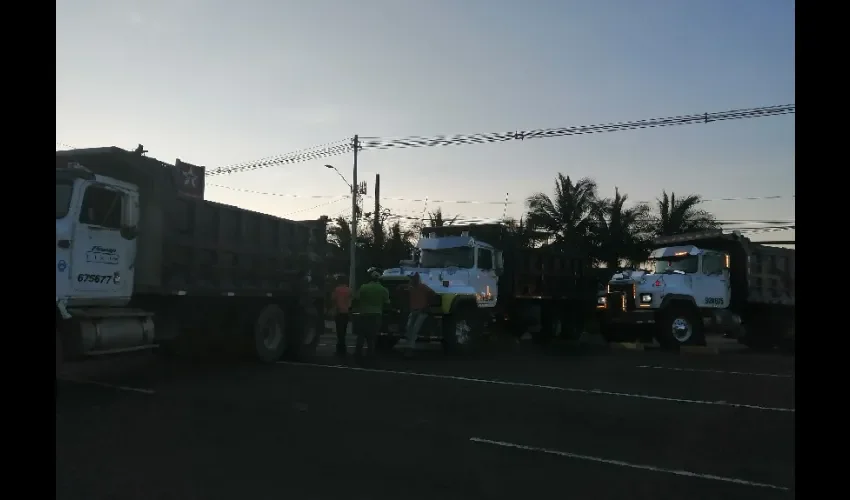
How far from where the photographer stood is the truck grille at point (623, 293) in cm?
1719

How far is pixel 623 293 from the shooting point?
684 inches

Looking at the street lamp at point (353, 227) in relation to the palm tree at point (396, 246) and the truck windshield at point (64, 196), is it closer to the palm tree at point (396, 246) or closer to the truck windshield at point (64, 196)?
the palm tree at point (396, 246)

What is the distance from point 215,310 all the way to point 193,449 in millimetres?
5710

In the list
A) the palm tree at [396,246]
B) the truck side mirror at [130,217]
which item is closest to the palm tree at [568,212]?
the palm tree at [396,246]

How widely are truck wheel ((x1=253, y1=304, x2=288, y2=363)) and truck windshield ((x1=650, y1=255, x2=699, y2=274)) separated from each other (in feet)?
32.9

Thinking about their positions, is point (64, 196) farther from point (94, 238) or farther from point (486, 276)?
point (486, 276)

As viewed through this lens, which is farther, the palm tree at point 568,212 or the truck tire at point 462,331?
the palm tree at point 568,212

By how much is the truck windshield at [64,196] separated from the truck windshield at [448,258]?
8362mm

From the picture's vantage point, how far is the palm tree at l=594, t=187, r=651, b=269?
31.1 metres

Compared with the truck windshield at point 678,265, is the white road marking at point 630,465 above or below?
below

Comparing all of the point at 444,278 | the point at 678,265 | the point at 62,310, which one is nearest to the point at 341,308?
the point at 444,278

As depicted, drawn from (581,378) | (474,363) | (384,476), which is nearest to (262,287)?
(474,363)

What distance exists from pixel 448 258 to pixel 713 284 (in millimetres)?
7113
